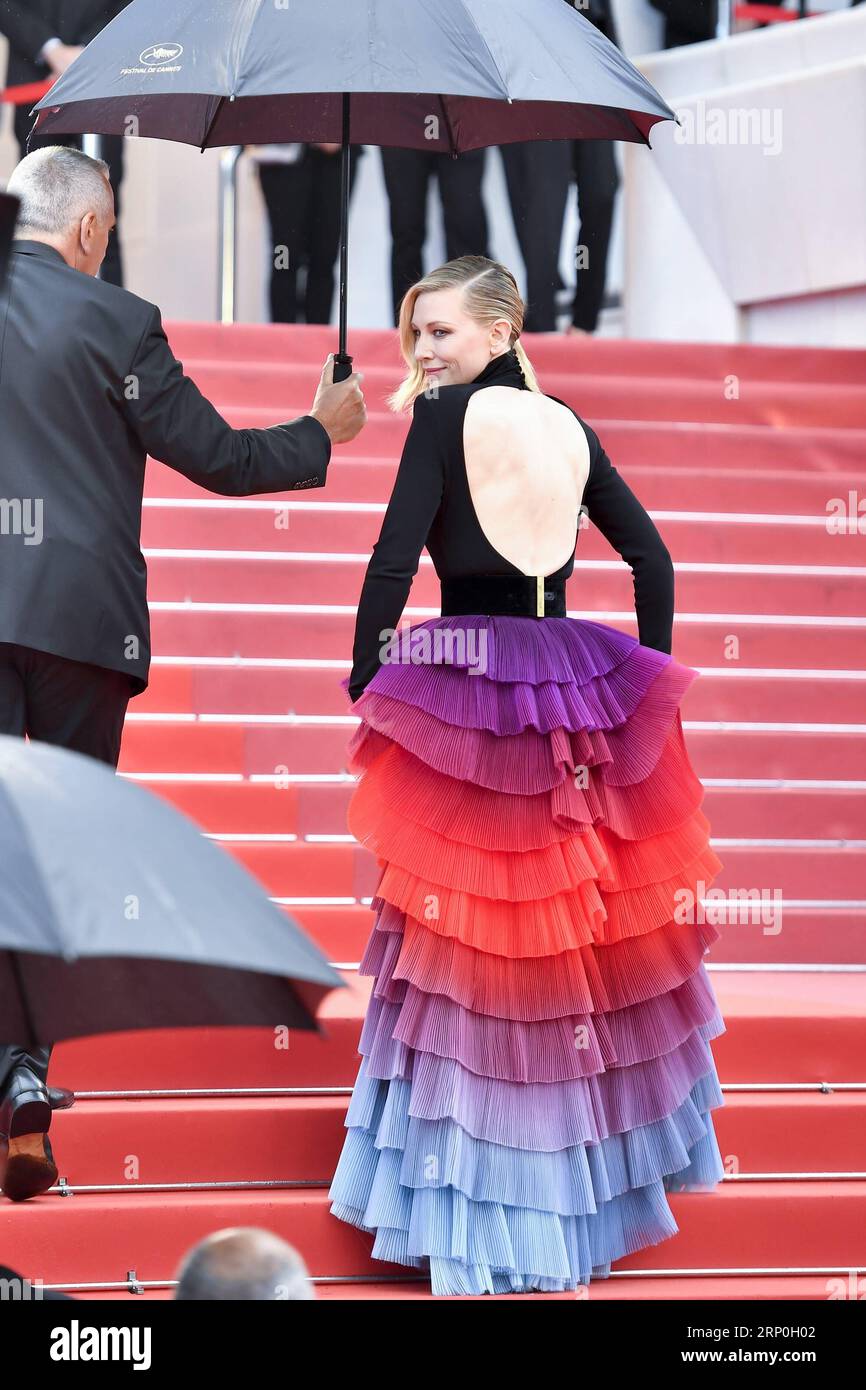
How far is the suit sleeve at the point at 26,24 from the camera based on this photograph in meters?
7.11

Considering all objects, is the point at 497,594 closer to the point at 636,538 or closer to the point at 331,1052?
the point at 636,538

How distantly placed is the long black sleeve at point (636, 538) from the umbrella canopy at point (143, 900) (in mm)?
1836

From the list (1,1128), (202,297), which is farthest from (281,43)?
(202,297)

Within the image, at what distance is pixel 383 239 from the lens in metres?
10.4

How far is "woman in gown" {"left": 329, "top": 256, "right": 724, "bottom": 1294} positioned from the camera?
10.4 feet

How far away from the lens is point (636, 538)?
3.48 metres

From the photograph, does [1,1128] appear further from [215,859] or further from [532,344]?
[532,344]

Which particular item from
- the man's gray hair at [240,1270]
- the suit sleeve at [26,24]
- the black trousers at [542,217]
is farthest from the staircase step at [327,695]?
the man's gray hair at [240,1270]

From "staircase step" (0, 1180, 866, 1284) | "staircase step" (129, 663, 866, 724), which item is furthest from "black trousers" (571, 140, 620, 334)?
"staircase step" (0, 1180, 866, 1284)

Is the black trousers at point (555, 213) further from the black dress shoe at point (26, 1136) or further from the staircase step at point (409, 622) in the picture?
the black dress shoe at point (26, 1136)

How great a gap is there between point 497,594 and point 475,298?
1.70 ft

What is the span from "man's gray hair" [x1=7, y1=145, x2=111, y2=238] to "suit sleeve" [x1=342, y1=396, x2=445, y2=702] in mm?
683

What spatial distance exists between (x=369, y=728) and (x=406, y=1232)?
0.84 m

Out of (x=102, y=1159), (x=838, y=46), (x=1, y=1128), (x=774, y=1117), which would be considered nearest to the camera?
(x=1, y=1128)
